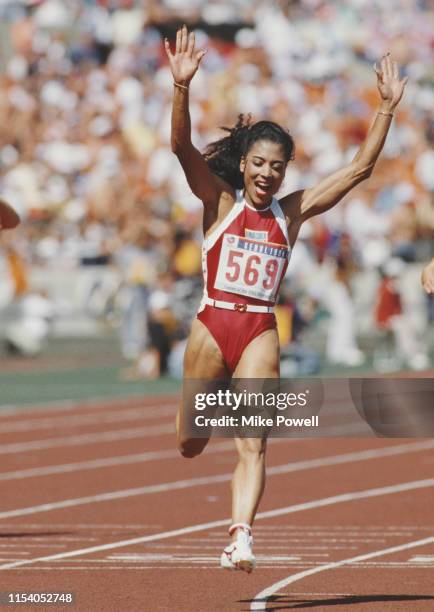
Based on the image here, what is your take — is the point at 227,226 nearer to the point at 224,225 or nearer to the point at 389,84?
the point at 224,225

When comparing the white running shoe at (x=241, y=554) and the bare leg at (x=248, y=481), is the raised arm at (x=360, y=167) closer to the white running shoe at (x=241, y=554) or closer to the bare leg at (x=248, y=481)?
the bare leg at (x=248, y=481)

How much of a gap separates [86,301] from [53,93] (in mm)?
5520

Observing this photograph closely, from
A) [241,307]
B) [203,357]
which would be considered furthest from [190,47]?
[203,357]

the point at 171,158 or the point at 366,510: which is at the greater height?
the point at 171,158

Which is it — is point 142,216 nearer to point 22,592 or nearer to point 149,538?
point 149,538

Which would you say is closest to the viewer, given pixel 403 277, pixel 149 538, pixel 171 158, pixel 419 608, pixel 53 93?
pixel 419 608

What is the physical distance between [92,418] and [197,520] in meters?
7.24

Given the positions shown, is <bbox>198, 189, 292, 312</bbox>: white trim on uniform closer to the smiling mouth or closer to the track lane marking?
the smiling mouth

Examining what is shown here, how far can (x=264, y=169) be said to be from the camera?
739 centimetres

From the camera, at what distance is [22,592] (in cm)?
728

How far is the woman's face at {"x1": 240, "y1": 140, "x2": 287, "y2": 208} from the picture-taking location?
7398 millimetres

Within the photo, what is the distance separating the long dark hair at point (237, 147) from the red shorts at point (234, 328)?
0.61m

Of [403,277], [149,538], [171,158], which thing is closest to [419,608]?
[149,538]

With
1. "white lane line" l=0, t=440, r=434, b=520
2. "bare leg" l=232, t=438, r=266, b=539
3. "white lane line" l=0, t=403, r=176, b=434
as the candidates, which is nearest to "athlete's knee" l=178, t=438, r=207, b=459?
"bare leg" l=232, t=438, r=266, b=539
